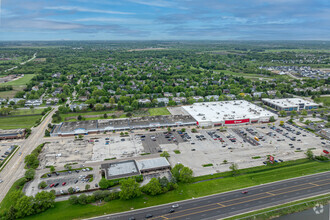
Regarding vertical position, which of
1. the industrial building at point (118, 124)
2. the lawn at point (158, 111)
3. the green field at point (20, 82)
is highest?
the green field at point (20, 82)

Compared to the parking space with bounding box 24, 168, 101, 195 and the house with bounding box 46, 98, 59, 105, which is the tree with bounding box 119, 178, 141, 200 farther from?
the house with bounding box 46, 98, 59, 105

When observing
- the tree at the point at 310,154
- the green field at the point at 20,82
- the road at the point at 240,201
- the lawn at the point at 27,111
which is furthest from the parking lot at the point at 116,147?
the green field at the point at 20,82

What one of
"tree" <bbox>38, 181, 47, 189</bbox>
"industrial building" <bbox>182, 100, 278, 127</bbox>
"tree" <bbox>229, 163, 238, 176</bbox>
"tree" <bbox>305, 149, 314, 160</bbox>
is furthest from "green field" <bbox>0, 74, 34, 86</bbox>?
"tree" <bbox>305, 149, 314, 160</bbox>

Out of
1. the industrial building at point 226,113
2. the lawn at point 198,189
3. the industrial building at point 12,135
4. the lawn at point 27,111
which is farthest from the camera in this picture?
the lawn at point 27,111

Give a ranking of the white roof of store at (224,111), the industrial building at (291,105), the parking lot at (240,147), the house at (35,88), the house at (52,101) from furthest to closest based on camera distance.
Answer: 1. the house at (35,88)
2. the house at (52,101)
3. the industrial building at (291,105)
4. the white roof of store at (224,111)
5. the parking lot at (240,147)

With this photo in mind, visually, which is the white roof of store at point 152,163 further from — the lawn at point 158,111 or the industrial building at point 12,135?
the industrial building at point 12,135

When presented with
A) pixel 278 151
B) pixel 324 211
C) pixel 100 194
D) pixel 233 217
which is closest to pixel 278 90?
pixel 278 151

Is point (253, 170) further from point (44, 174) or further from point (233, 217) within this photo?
point (44, 174)
